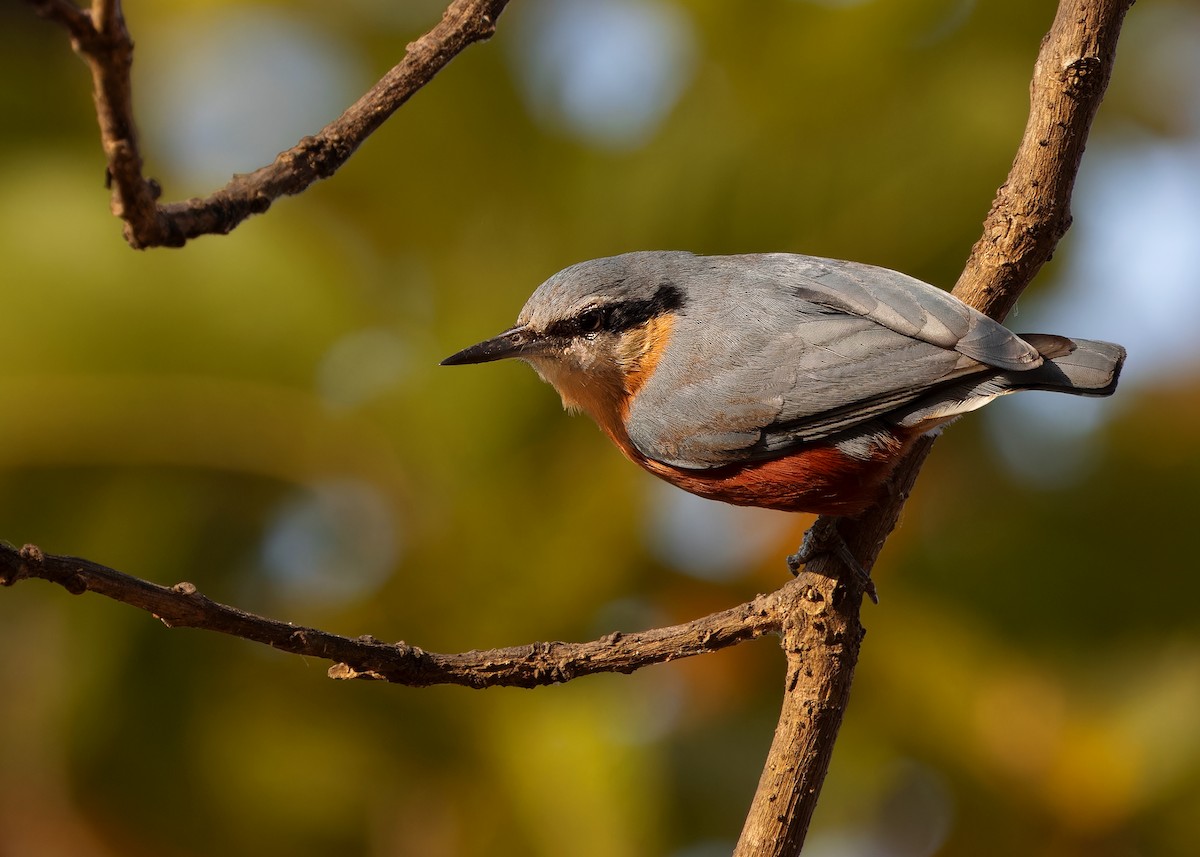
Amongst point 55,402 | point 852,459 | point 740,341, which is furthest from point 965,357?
point 55,402

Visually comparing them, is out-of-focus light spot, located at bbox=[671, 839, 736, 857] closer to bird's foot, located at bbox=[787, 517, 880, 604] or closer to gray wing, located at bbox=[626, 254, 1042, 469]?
bird's foot, located at bbox=[787, 517, 880, 604]

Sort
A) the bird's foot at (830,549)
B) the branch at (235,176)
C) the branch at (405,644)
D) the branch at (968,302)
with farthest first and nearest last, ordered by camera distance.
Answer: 1. the bird's foot at (830,549)
2. the branch at (968,302)
3. the branch at (405,644)
4. the branch at (235,176)

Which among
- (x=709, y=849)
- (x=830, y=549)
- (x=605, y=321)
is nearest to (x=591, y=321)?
(x=605, y=321)

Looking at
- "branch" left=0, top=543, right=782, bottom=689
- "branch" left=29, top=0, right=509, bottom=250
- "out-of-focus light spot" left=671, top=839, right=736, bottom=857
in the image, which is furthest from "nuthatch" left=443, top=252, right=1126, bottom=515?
"out-of-focus light spot" left=671, top=839, right=736, bottom=857

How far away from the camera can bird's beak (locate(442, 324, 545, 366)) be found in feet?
10.5

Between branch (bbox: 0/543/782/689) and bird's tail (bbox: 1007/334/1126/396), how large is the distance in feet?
2.52

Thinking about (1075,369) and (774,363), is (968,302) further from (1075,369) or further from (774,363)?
(774,363)

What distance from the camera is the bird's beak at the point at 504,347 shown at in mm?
3205

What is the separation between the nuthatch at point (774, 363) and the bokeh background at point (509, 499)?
1223 mm

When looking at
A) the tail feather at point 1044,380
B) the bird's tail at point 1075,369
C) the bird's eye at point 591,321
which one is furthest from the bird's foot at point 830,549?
the bird's eye at point 591,321

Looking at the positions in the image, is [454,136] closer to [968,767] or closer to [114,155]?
[968,767]

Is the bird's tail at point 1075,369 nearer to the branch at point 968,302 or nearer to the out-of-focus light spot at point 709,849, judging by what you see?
the branch at point 968,302

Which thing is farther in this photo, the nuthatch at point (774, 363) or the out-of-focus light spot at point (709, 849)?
the out-of-focus light spot at point (709, 849)

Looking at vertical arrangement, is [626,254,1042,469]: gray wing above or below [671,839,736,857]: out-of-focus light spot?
above
